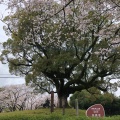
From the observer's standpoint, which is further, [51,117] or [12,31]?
[12,31]

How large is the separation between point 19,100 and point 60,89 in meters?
16.3

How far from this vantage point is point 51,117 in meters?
6.79

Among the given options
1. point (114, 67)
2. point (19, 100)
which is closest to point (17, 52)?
point (114, 67)

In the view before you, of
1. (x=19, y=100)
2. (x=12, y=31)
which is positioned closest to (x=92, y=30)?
(x=12, y=31)

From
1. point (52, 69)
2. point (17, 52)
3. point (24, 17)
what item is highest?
point (24, 17)

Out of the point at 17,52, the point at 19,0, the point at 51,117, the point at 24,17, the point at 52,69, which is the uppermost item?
the point at 24,17

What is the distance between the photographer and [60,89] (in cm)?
2559

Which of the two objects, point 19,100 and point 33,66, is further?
point 19,100

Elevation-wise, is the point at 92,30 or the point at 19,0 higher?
the point at 92,30

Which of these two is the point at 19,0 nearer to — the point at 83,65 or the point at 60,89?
the point at 83,65

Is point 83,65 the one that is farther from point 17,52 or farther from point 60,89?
point 17,52

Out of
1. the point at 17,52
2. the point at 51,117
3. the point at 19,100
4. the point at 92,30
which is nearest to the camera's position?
the point at 51,117

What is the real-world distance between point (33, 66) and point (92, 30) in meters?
5.76

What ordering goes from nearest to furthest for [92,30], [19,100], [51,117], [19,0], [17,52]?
1. [19,0]
2. [51,117]
3. [92,30]
4. [17,52]
5. [19,100]
